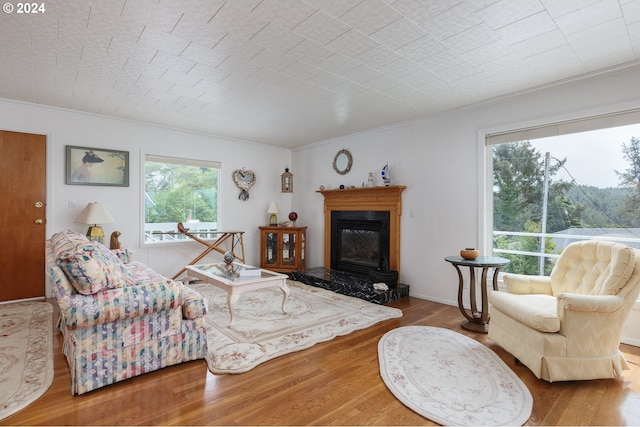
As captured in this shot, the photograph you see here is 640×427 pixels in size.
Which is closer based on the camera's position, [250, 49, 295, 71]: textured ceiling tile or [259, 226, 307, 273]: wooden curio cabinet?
[250, 49, 295, 71]: textured ceiling tile

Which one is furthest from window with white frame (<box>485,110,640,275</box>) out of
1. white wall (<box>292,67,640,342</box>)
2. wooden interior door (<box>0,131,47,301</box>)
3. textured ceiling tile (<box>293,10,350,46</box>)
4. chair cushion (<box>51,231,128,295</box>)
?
wooden interior door (<box>0,131,47,301</box>)

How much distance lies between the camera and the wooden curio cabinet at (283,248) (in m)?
5.61

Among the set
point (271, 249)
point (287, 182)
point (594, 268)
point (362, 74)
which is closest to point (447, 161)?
point (362, 74)

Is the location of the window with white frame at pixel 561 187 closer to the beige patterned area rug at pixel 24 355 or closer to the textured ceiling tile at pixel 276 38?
the textured ceiling tile at pixel 276 38

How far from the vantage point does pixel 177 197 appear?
17.1ft

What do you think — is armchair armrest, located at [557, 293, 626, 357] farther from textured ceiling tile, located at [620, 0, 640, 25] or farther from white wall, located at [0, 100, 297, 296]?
white wall, located at [0, 100, 297, 296]

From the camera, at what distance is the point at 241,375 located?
7.27 feet

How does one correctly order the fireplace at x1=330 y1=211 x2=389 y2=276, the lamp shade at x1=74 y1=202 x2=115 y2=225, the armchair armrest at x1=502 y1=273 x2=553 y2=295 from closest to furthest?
the armchair armrest at x1=502 y1=273 x2=553 y2=295, the lamp shade at x1=74 y1=202 x2=115 y2=225, the fireplace at x1=330 y1=211 x2=389 y2=276

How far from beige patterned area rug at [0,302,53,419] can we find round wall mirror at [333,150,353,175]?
4135 millimetres

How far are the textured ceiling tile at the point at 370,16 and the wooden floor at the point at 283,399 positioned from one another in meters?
2.37

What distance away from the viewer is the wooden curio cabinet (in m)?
5.61

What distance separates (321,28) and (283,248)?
12.9 feet

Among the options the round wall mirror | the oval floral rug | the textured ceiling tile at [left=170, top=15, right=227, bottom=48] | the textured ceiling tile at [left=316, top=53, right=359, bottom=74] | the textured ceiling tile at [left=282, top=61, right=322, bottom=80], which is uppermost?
the textured ceiling tile at [left=282, top=61, right=322, bottom=80]

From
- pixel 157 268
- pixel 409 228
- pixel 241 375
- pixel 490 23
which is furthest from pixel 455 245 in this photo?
pixel 157 268
